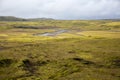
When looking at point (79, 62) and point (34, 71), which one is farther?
point (79, 62)

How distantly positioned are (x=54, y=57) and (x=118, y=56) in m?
18.1

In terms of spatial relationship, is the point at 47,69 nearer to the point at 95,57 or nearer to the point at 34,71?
the point at 34,71

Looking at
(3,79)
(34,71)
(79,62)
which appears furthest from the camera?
(79,62)

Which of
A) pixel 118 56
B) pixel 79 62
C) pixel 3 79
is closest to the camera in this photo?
pixel 3 79

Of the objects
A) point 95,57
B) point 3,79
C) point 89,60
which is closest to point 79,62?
point 89,60

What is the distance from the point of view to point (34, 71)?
47.2m

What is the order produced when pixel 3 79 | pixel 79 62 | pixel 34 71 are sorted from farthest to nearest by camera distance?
pixel 79 62, pixel 34 71, pixel 3 79

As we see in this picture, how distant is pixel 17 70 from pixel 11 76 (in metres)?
3.85

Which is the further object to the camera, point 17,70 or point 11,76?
point 17,70

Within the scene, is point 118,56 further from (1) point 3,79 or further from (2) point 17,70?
(1) point 3,79

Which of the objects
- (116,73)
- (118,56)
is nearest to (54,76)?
(116,73)

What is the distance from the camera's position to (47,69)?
4838 centimetres

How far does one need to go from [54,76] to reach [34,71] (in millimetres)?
5776

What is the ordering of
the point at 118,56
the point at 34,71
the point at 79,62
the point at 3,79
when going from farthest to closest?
1. the point at 118,56
2. the point at 79,62
3. the point at 34,71
4. the point at 3,79
